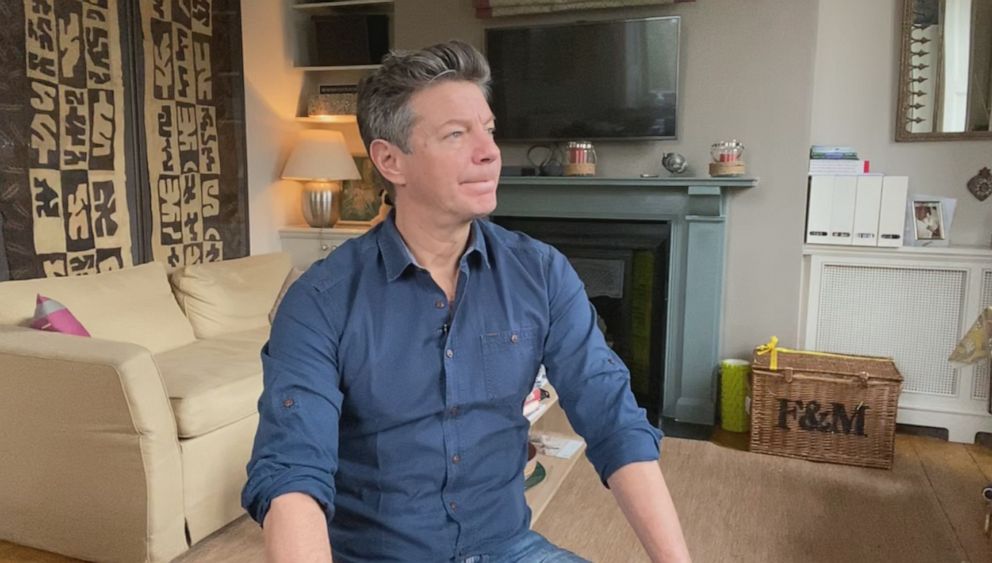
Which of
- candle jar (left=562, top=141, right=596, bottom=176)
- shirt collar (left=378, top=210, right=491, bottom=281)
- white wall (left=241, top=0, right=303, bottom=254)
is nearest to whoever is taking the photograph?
shirt collar (left=378, top=210, right=491, bottom=281)

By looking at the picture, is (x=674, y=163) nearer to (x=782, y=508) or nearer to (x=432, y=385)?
(x=782, y=508)

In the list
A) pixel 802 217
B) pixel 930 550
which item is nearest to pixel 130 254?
pixel 802 217

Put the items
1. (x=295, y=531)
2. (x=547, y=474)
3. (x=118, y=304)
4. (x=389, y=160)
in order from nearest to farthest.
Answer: (x=295, y=531), (x=389, y=160), (x=547, y=474), (x=118, y=304)

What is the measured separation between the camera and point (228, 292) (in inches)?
130

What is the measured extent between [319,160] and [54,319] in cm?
190

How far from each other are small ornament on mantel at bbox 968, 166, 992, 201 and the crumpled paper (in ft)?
2.92

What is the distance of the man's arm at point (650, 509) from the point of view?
103cm

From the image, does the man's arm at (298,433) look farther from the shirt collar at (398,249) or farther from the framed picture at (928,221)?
the framed picture at (928,221)

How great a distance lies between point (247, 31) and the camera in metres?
3.97

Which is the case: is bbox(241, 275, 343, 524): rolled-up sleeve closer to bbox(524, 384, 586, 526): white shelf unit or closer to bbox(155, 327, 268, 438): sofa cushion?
bbox(524, 384, 586, 526): white shelf unit

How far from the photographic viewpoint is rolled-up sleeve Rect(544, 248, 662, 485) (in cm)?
110

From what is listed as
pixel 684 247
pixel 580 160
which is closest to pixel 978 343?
pixel 684 247

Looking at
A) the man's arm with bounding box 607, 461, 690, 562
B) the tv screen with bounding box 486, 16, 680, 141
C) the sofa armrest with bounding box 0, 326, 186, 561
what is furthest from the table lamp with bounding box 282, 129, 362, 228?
the man's arm with bounding box 607, 461, 690, 562

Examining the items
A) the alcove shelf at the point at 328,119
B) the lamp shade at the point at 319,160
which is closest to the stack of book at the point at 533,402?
the lamp shade at the point at 319,160
